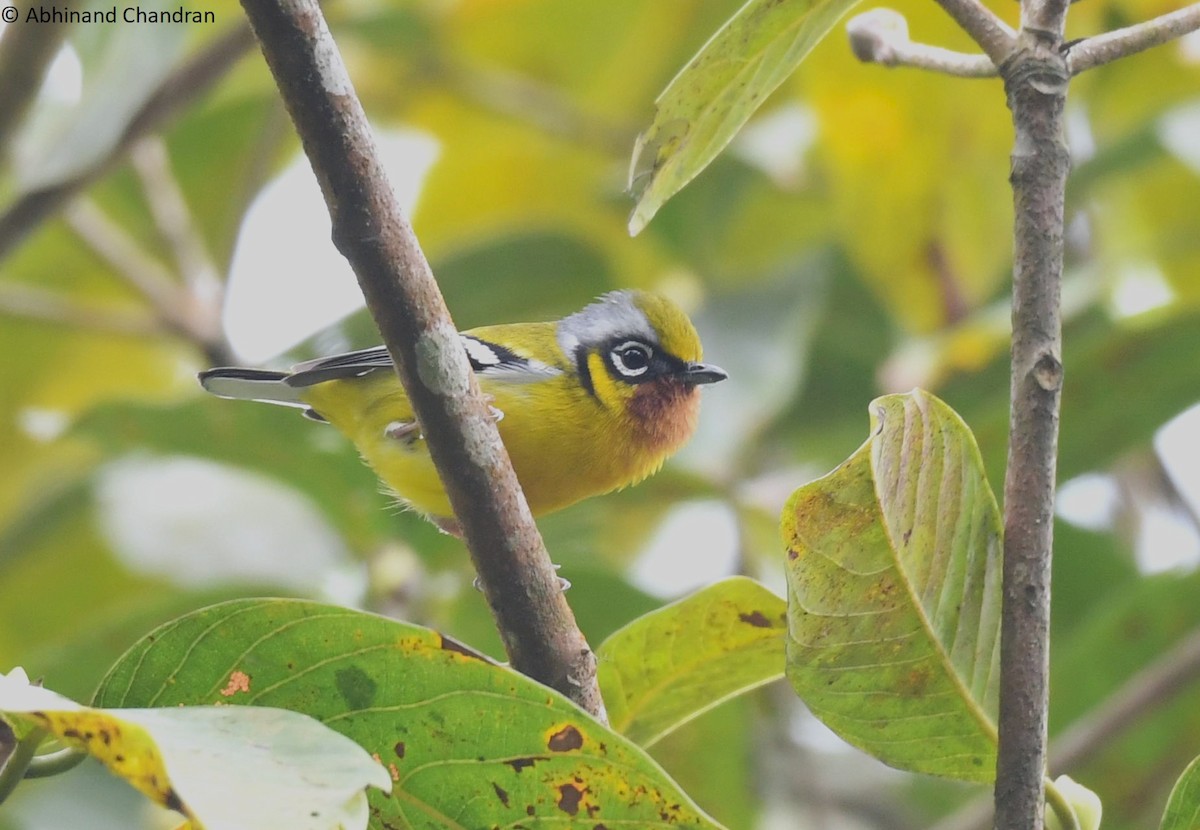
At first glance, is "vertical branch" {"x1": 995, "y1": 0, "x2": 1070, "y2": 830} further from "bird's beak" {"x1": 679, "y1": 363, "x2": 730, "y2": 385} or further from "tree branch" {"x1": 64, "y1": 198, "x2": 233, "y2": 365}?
"tree branch" {"x1": 64, "y1": 198, "x2": 233, "y2": 365}

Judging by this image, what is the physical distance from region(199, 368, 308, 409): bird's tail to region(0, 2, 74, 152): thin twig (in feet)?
2.83

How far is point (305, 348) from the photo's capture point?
472cm

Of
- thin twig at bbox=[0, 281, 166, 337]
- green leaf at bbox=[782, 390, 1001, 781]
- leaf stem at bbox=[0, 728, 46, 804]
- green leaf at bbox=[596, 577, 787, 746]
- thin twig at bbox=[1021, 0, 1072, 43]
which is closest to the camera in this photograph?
leaf stem at bbox=[0, 728, 46, 804]

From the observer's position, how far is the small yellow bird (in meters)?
3.62

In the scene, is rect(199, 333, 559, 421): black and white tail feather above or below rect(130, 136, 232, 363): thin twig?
below

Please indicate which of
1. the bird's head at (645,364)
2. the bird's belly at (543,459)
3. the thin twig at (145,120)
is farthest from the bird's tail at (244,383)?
the bird's head at (645,364)

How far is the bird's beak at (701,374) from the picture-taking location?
3998 millimetres

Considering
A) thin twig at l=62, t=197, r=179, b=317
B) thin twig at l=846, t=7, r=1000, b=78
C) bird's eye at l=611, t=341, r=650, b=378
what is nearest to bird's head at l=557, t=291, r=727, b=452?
bird's eye at l=611, t=341, r=650, b=378

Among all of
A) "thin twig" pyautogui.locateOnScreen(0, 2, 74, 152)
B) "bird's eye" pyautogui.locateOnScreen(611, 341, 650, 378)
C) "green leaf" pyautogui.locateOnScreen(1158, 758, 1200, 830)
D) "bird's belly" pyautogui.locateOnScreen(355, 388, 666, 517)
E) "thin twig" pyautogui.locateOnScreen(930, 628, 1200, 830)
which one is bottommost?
"thin twig" pyautogui.locateOnScreen(930, 628, 1200, 830)

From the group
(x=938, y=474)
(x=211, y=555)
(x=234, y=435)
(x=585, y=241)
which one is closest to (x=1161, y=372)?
(x=585, y=241)

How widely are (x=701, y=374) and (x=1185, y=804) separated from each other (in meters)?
2.27

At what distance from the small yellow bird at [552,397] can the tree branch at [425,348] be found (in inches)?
63.8

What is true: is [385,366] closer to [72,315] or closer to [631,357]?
[631,357]

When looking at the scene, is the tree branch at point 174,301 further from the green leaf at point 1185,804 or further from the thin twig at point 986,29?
the green leaf at point 1185,804
